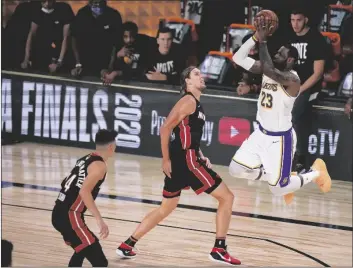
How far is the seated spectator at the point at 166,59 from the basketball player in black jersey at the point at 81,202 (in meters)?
3.43

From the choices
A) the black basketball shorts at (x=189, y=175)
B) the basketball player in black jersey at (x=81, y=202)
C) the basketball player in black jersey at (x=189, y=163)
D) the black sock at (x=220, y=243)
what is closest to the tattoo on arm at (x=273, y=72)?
the basketball player in black jersey at (x=189, y=163)

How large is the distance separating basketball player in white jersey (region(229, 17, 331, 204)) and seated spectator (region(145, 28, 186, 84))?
3.11 metres

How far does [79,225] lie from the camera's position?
27.1 feet

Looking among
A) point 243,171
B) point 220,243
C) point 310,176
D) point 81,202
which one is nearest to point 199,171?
point 243,171

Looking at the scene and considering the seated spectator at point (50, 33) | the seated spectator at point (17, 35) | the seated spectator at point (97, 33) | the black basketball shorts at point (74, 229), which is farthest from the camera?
the seated spectator at point (17, 35)

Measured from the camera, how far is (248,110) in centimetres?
1209

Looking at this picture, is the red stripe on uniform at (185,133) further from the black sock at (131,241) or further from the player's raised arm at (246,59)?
the black sock at (131,241)

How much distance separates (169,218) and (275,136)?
7.98 feet

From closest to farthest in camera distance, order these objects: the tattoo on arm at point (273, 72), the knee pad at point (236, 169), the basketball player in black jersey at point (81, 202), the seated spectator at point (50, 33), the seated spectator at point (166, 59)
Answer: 1. the tattoo on arm at point (273, 72)
2. the basketball player in black jersey at point (81, 202)
3. the knee pad at point (236, 169)
4. the seated spectator at point (166, 59)
5. the seated spectator at point (50, 33)

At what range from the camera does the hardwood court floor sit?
955cm

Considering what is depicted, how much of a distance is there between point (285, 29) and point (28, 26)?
441cm

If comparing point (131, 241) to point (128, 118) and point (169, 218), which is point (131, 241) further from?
point (128, 118)

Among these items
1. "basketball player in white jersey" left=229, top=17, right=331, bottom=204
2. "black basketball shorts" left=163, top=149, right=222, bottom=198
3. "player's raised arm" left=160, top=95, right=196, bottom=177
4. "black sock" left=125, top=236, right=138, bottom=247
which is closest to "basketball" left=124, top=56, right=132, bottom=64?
"black sock" left=125, top=236, right=138, bottom=247

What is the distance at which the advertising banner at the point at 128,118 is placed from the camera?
474 inches
